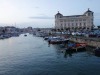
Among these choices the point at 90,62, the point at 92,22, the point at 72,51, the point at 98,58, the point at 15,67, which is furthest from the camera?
the point at 92,22

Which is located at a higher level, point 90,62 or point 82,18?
point 82,18

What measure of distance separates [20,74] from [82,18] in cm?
17225

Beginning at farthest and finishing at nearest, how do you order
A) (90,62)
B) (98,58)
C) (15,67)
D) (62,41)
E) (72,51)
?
(62,41), (72,51), (98,58), (90,62), (15,67)

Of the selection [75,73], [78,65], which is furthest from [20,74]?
[78,65]

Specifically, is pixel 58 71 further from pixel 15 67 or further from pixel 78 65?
pixel 15 67

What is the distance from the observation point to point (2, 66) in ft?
125

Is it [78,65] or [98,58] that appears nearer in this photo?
[78,65]

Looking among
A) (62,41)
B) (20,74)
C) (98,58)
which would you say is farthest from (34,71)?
(62,41)

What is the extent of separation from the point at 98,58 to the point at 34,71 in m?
16.3

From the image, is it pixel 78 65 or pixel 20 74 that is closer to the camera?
pixel 20 74

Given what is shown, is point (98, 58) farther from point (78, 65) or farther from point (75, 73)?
point (75, 73)

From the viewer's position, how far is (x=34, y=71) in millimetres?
33750

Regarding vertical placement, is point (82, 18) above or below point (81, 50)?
above

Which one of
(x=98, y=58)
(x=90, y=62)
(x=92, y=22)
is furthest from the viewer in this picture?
(x=92, y=22)
